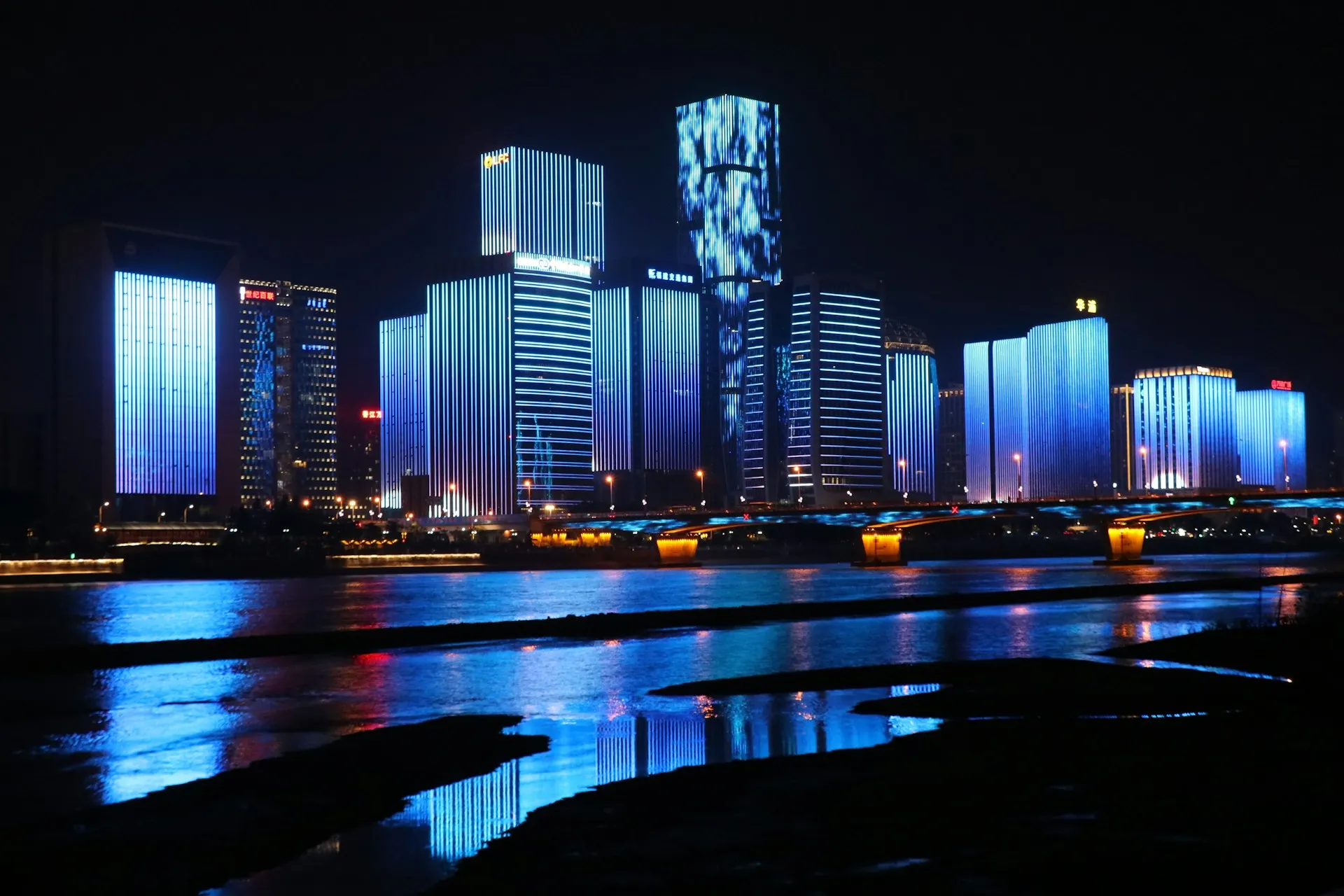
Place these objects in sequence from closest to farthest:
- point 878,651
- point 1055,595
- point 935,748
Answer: point 935,748, point 878,651, point 1055,595

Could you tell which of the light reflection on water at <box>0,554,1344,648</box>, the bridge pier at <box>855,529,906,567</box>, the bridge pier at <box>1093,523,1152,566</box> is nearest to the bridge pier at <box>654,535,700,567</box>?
the light reflection on water at <box>0,554,1344,648</box>

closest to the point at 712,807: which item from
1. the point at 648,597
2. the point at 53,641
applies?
the point at 53,641

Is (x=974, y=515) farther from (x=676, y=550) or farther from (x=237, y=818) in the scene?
(x=237, y=818)

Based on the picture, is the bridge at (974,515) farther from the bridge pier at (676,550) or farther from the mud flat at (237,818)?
the mud flat at (237,818)

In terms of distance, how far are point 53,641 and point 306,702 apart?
100ft

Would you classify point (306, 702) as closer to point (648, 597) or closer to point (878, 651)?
point (878, 651)

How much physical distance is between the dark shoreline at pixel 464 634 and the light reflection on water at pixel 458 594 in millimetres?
9365

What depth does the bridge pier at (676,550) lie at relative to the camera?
183875mm

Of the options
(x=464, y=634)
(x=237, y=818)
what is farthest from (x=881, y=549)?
(x=237, y=818)

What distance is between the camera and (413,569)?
17550cm

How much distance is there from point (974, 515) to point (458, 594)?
74817mm

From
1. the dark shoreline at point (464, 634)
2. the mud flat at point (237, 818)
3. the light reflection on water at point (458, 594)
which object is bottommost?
the light reflection on water at point (458, 594)

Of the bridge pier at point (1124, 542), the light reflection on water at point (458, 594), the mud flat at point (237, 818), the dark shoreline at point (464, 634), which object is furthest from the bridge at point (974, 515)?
the mud flat at point (237, 818)

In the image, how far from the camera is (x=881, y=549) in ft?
575
